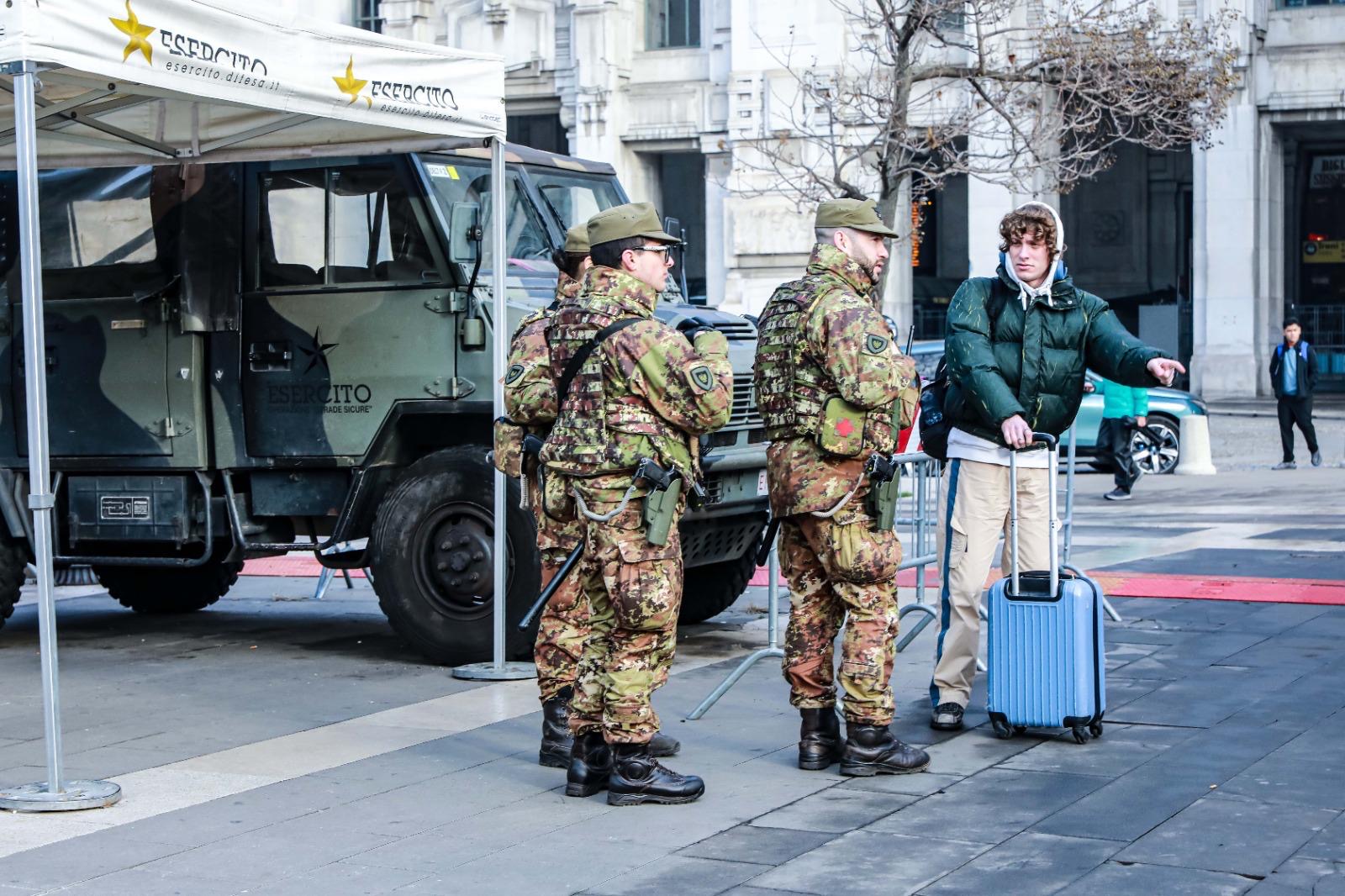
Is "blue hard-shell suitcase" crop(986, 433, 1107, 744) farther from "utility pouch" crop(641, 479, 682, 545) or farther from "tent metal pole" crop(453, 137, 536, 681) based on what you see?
"tent metal pole" crop(453, 137, 536, 681)

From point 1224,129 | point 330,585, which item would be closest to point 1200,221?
point 1224,129

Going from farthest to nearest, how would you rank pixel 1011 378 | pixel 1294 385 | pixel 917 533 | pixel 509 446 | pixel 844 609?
1. pixel 1294 385
2. pixel 917 533
3. pixel 1011 378
4. pixel 509 446
5. pixel 844 609

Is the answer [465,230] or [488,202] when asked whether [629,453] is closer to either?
[465,230]

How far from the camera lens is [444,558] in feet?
29.1

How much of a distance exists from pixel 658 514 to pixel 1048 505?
77.4 inches

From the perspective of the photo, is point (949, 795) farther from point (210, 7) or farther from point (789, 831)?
point (210, 7)

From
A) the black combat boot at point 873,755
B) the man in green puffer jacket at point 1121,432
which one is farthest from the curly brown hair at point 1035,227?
the man in green puffer jacket at point 1121,432

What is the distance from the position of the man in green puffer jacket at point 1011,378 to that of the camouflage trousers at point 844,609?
74cm

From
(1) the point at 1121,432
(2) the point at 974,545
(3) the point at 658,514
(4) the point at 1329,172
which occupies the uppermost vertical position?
(4) the point at 1329,172

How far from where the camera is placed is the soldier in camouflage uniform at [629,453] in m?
5.89

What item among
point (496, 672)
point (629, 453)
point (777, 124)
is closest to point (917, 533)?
point (496, 672)

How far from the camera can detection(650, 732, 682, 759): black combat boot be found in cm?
679

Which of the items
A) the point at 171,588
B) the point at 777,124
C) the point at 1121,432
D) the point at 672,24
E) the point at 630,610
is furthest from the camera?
the point at 672,24

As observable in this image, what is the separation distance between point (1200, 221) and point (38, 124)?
24.9 m
